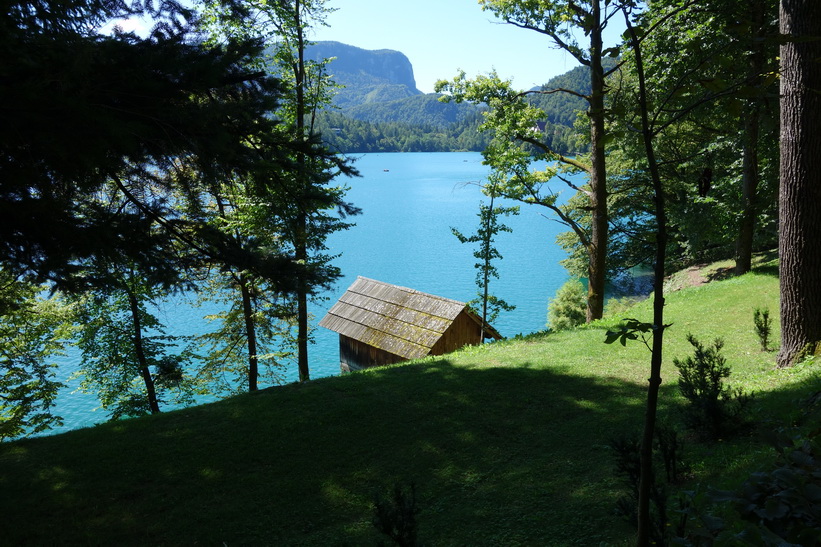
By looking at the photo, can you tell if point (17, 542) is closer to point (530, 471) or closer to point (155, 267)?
point (155, 267)

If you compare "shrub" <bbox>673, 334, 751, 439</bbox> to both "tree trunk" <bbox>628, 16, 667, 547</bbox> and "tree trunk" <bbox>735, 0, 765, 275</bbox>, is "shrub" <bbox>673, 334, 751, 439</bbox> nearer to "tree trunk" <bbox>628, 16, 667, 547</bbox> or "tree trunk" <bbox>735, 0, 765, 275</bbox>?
"tree trunk" <bbox>628, 16, 667, 547</bbox>

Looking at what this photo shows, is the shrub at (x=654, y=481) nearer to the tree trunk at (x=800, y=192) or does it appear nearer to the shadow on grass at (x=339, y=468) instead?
the shadow on grass at (x=339, y=468)

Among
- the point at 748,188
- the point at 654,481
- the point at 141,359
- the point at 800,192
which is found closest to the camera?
the point at 654,481

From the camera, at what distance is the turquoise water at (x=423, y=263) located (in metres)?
27.6

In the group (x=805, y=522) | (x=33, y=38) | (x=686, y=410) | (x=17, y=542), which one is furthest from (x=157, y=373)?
(x=805, y=522)

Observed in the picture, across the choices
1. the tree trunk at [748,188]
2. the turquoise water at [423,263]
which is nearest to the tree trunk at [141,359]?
the turquoise water at [423,263]

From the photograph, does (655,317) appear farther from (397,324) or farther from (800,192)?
(397,324)

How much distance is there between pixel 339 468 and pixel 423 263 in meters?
36.2

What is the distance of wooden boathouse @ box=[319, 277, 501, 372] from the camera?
17.9m

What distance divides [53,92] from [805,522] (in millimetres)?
5442

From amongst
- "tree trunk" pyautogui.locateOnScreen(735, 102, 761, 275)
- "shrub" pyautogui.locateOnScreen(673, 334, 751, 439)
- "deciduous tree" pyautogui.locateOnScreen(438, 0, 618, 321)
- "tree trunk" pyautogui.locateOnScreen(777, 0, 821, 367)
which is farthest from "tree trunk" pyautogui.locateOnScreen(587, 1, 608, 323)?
"shrub" pyautogui.locateOnScreen(673, 334, 751, 439)

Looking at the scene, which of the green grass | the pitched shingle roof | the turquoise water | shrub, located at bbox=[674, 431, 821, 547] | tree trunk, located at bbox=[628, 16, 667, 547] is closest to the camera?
shrub, located at bbox=[674, 431, 821, 547]

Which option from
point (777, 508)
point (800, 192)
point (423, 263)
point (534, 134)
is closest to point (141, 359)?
point (534, 134)

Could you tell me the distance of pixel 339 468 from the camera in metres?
6.34
